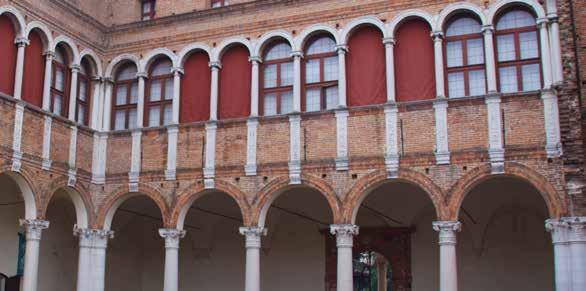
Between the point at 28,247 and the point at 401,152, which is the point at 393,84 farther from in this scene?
the point at 28,247

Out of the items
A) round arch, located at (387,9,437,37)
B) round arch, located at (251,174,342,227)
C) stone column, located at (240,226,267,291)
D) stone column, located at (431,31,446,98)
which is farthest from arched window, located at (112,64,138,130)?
stone column, located at (431,31,446,98)

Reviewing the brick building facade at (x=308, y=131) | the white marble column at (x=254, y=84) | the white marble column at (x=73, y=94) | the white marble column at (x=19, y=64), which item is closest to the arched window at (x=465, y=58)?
the brick building facade at (x=308, y=131)

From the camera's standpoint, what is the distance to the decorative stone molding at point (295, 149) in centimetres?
1681

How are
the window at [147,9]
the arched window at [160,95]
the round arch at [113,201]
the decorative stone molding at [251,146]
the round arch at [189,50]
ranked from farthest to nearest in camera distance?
the window at [147,9]
the arched window at [160,95]
the round arch at [189,50]
the round arch at [113,201]
the decorative stone molding at [251,146]

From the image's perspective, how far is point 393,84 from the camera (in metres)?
16.5

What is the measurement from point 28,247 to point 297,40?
7.51 metres

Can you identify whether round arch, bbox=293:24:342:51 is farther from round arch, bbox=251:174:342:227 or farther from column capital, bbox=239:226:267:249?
column capital, bbox=239:226:267:249

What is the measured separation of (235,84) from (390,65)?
384cm

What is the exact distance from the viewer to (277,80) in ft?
58.8

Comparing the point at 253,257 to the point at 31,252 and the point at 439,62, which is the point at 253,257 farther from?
the point at 439,62

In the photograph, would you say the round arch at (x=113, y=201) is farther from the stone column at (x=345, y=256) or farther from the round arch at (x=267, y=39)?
the stone column at (x=345, y=256)

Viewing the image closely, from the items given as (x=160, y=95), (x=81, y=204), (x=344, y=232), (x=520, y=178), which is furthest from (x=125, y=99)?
(x=520, y=178)

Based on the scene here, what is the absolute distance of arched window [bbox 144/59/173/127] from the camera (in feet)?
61.8

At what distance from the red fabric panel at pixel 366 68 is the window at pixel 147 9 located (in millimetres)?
6056
